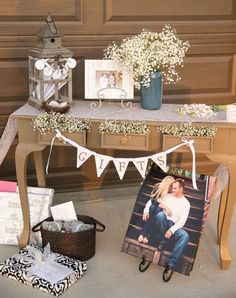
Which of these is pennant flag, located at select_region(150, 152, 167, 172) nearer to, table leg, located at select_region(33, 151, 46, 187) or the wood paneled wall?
table leg, located at select_region(33, 151, 46, 187)

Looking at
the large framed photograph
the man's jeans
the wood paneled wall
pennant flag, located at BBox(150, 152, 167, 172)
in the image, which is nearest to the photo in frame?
the man's jeans

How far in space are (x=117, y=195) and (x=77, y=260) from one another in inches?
40.3

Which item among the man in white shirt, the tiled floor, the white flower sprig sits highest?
the white flower sprig

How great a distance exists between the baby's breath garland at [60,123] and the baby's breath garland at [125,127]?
97mm

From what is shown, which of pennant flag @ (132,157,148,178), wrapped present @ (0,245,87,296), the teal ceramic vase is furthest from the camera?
the teal ceramic vase

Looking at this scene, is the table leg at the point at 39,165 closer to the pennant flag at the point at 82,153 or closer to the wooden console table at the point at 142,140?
the wooden console table at the point at 142,140

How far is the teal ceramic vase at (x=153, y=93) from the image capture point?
8.80 feet

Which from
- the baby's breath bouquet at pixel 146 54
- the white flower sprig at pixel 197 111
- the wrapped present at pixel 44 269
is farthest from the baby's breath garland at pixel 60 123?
the wrapped present at pixel 44 269

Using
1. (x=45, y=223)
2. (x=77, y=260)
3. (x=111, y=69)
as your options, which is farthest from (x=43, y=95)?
(x=77, y=260)

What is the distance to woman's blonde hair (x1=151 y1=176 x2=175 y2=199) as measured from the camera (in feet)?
8.73

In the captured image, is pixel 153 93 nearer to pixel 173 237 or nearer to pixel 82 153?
pixel 82 153

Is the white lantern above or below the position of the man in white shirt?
above

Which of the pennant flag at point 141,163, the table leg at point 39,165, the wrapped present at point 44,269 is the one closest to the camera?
the wrapped present at point 44,269

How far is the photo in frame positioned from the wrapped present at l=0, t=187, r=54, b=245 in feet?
1.75
